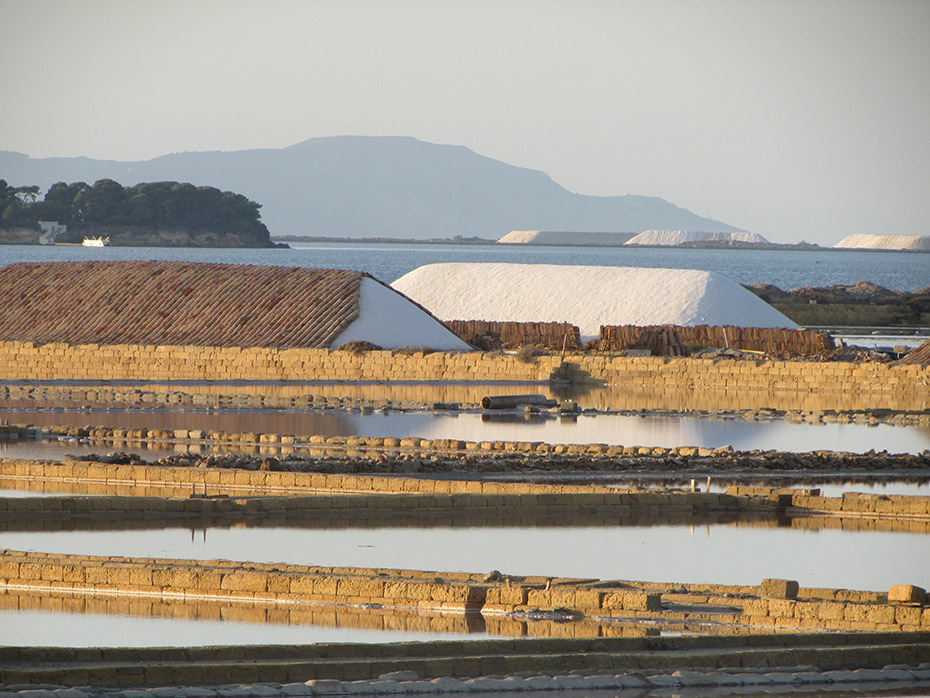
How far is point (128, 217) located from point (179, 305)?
106m

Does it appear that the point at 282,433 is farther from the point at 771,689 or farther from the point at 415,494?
the point at 771,689

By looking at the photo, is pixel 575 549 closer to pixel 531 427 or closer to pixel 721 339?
pixel 531 427

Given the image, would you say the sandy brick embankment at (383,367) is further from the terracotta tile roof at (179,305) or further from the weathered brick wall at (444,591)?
the weathered brick wall at (444,591)

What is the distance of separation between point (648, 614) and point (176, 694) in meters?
2.89

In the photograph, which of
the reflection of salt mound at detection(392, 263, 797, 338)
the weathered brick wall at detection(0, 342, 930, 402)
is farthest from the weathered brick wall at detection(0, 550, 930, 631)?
the reflection of salt mound at detection(392, 263, 797, 338)

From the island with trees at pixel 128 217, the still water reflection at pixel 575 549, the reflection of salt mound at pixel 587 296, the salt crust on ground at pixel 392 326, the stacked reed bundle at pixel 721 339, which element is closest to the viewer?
the still water reflection at pixel 575 549

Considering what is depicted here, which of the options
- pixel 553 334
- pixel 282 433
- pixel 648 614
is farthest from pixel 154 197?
pixel 648 614

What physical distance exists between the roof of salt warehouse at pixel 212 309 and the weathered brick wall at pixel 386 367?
1052 mm

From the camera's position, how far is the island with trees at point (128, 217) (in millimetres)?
131875

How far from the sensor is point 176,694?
5895mm

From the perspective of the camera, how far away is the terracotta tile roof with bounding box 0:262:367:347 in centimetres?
2880

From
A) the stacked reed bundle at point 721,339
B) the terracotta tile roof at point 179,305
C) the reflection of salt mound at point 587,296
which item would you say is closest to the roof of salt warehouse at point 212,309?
the terracotta tile roof at point 179,305

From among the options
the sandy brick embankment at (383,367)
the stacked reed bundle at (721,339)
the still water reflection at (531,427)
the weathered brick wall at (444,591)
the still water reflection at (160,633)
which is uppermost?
the stacked reed bundle at (721,339)

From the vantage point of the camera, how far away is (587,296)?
37.5 meters
